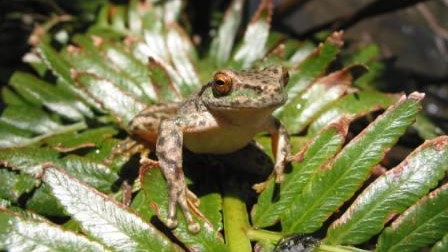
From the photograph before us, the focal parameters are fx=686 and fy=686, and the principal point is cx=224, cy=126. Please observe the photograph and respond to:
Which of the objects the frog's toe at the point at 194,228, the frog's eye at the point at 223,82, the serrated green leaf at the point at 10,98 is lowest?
the frog's toe at the point at 194,228

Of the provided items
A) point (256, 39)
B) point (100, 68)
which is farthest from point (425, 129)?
point (100, 68)

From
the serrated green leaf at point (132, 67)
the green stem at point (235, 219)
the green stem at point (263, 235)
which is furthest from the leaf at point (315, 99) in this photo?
the green stem at point (263, 235)

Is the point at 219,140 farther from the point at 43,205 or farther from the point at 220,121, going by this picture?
the point at 43,205

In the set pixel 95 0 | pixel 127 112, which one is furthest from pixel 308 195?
pixel 95 0

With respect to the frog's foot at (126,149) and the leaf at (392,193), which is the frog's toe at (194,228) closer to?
the leaf at (392,193)

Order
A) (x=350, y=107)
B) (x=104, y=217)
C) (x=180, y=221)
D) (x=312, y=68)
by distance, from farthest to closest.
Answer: (x=312, y=68) → (x=350, y=107) → (x=180, y=221) → (x=104, y=217)
